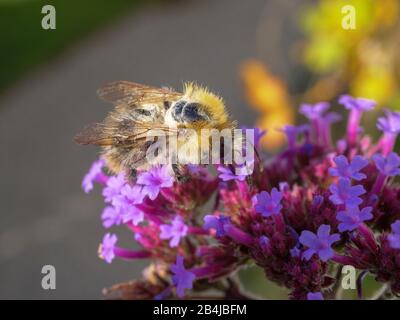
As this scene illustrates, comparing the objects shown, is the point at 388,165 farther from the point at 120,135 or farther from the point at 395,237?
the point at 120,135

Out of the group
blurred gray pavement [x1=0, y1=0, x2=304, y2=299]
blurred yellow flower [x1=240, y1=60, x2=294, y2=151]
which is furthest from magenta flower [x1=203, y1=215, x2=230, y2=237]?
blurred gray pavement [x1=0, y1=0, x2=304, y2=299]

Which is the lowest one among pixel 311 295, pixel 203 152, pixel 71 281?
pixel 71 281

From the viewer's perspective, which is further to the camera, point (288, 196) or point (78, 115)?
point (78, 115)

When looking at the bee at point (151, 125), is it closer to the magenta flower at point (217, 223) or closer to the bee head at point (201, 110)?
the bee head at point (201, 110)

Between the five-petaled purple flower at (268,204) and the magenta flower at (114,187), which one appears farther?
the magenta flower at (114,187)

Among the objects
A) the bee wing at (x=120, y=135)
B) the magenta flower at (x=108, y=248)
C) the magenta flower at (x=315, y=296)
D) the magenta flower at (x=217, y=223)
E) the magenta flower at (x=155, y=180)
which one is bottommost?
the magenta flower at (x=315, y=296)

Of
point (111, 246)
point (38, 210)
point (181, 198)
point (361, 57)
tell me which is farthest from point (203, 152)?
point (38, 210)

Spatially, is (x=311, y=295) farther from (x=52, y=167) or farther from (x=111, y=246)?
(x=52, y=167)

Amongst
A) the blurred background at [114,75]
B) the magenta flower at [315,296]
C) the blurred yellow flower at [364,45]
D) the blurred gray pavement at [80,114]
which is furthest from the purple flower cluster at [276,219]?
the blurred gray pavement at [80,114]
